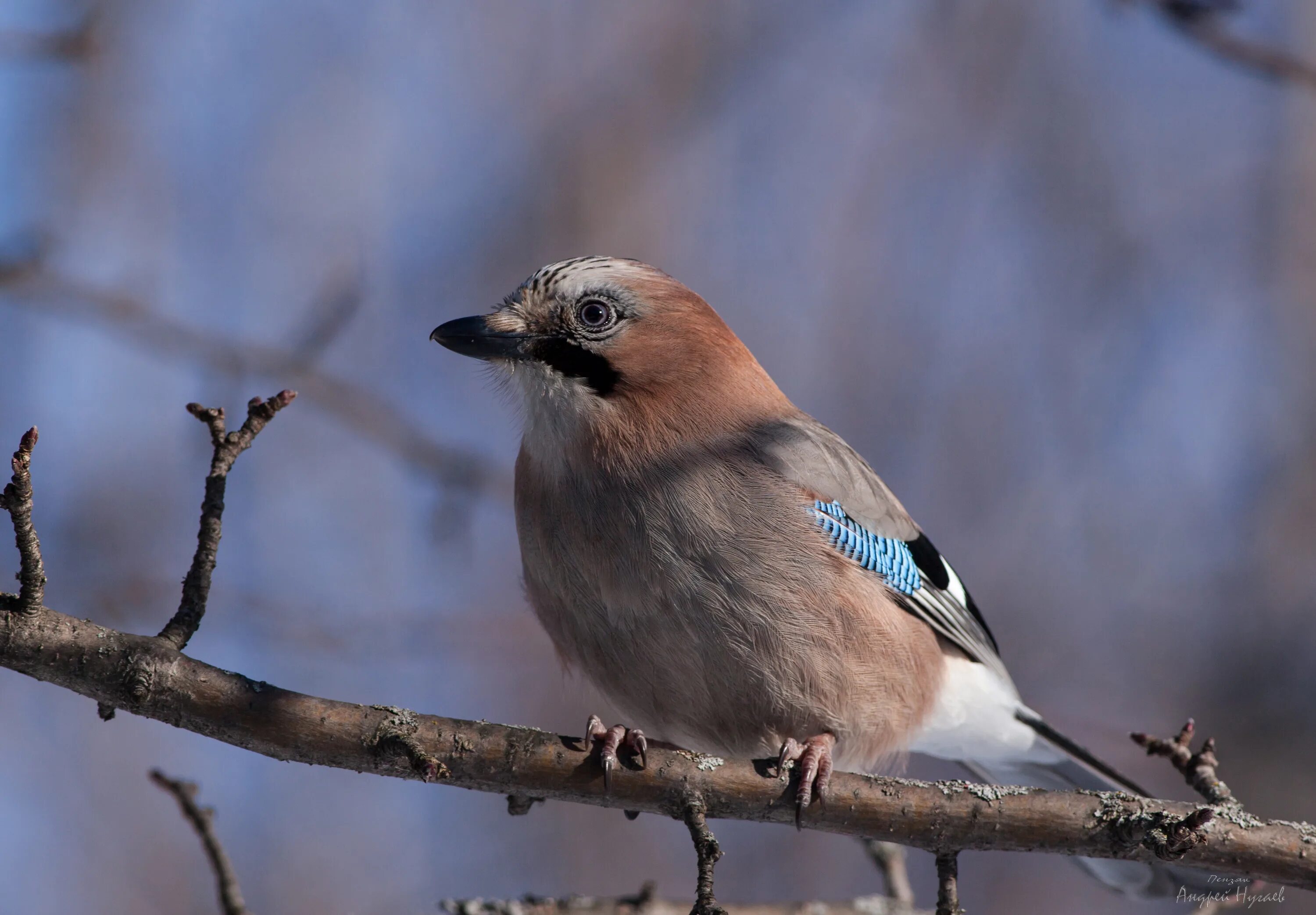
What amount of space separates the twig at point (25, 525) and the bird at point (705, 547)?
1321 millimetres

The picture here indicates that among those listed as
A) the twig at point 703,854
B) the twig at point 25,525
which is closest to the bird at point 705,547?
the twig at point 703,854

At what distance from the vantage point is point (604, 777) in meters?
2.76

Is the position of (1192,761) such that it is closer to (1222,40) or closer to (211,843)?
(1222,40)

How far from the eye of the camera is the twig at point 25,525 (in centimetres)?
224

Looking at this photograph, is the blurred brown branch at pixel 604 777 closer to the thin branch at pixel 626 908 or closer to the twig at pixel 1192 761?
the twig at pixel 1192 761

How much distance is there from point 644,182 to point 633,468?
17.7 ft

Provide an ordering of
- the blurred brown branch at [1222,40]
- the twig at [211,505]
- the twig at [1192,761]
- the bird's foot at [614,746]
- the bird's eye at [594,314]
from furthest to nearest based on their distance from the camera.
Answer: the bird's eye at [594,314], the blurred brown branch at [1222,40], the twig at [1192,761], the bird's foot at [614,746], the twig at [211,505]

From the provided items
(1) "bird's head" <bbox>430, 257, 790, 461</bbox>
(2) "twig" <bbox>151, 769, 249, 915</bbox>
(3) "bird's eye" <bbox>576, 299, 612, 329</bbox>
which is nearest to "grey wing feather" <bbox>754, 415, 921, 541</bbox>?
(1) "bird's head" <bbox>430, 257, 790, 461</bbox>

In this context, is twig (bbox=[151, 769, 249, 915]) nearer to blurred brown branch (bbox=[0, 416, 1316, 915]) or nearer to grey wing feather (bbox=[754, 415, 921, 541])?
blurred brown branch (bbox=[0, 416, 1316, 915])

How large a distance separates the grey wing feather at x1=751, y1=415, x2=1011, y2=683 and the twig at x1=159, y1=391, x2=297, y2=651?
1576 millimetres

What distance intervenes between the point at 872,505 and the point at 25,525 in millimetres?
2610

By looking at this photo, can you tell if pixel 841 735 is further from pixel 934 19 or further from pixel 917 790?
pixel 934 19

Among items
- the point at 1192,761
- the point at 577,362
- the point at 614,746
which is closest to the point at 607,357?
the point at 577,362

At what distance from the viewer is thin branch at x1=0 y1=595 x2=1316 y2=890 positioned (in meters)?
2.46
